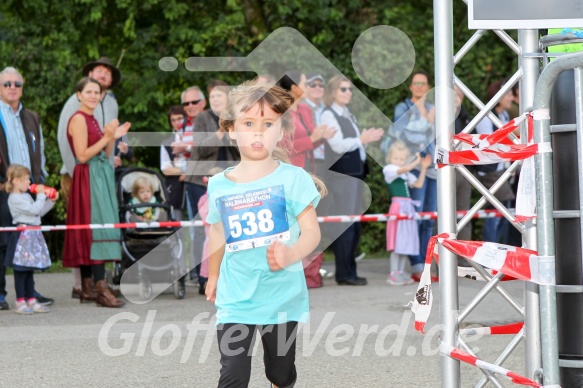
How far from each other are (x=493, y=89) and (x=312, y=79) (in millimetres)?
2025

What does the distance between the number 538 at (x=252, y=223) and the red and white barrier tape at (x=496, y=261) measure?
74 centimetres

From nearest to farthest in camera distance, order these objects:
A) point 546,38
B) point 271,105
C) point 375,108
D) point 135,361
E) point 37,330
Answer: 1. point 546,38
2. point 271,105
3. point 135,361
4. point 37,330
5. point 375,108

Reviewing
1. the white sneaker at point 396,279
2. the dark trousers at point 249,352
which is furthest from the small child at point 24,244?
the dark trousers at point 249,352

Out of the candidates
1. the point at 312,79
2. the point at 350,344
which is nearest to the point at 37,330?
the point at 350,344

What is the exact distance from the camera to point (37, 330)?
9.26 meters

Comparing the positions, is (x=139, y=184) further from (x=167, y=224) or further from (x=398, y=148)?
(x=398, y=148)

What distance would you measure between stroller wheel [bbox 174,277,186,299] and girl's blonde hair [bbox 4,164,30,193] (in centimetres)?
183

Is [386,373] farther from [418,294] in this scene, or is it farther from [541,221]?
[541,221]

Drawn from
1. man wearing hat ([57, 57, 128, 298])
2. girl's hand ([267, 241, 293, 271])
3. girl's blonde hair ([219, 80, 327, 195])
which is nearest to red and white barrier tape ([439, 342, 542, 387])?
girl's hand ([267, 241, 293, 271])

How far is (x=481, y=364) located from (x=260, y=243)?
3.68 feet

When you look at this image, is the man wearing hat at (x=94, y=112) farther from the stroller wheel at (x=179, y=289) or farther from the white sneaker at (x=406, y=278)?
the white sneaker at (x=406, y=278)

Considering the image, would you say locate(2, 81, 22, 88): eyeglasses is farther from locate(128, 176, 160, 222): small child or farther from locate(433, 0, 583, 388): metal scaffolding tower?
locate(433, 0, 583, 388): metal scaffolding tower

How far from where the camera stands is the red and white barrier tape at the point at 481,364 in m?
4.82

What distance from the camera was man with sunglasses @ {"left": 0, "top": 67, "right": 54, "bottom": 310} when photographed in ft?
34.8
